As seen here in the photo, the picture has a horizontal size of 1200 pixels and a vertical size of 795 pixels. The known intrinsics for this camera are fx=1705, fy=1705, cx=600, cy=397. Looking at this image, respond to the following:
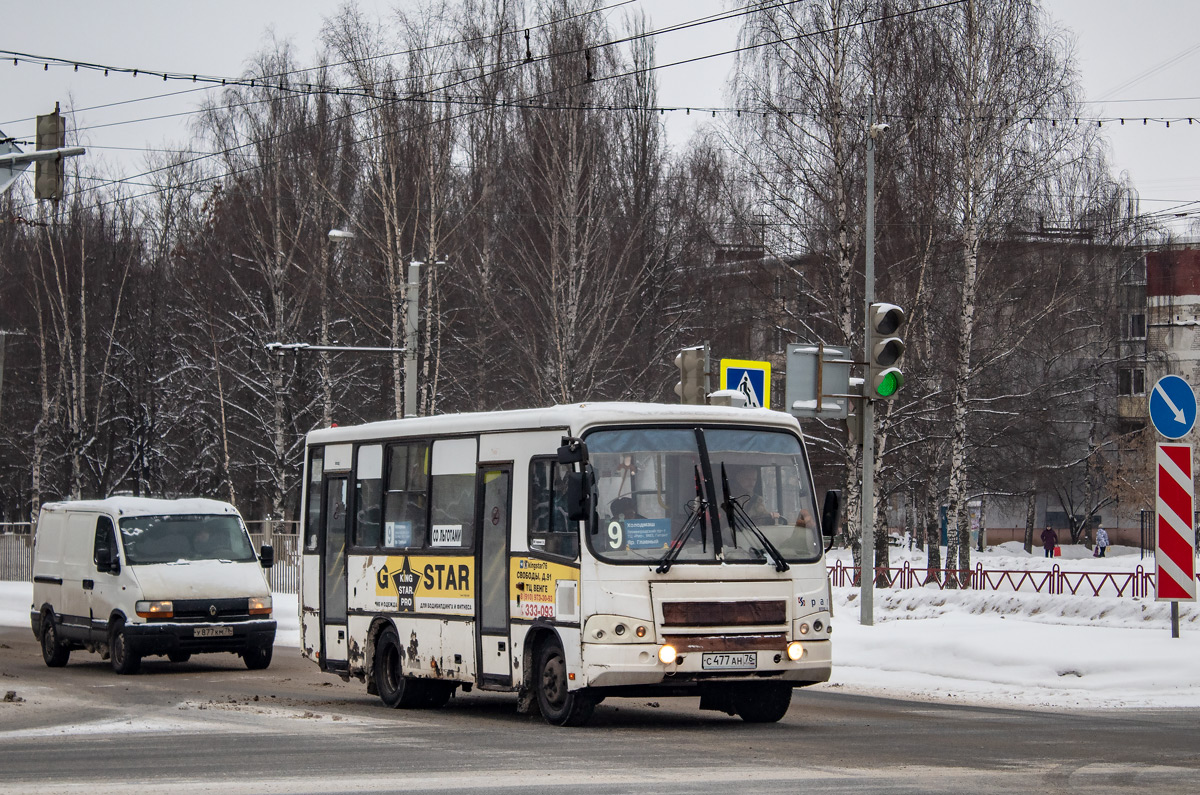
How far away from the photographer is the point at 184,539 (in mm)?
22578

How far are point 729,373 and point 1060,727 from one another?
8461 mm

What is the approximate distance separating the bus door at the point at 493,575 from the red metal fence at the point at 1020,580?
19.6 m

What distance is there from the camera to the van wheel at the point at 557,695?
44.9 ft

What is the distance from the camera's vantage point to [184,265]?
56.0 m

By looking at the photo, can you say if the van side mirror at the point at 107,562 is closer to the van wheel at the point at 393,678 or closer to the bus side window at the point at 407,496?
the van wheel at the point at 393,678

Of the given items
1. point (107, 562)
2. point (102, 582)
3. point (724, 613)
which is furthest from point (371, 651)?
point (102, 582)

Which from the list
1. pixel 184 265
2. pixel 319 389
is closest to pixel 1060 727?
pixel 319 389

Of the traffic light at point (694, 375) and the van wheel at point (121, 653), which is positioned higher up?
the traffic light at point (694, 375)

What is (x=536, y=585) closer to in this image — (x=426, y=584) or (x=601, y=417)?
(x=601, y=417)

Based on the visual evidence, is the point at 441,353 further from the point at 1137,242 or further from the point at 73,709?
the point at 73,709

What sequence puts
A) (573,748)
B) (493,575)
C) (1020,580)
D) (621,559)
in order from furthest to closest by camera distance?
(1020,580)
(493,575)
(621,559)
(573,748)

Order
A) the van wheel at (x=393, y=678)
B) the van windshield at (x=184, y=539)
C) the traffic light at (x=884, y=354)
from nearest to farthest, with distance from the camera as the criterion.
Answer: the van wheel at (x=393, y=678) → the traffic light at (x=884, y=354) → the van windshield at (x=184, y=539)

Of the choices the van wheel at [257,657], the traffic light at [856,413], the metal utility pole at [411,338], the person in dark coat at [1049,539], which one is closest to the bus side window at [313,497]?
the van wheel at [257,657]

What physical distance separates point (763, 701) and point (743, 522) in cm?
166
